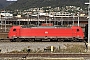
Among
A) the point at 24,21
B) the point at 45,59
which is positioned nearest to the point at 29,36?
the point at 45,59

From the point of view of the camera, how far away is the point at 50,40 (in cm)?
4022

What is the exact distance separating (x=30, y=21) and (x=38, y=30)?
48867 millimetres

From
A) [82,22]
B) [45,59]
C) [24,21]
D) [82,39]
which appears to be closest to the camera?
[45,59]

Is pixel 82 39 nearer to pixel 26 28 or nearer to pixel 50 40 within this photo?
pixel 50 40

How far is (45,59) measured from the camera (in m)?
21.4

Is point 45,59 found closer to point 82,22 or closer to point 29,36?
point 29,36

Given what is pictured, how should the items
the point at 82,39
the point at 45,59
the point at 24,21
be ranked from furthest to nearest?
1. the point at 24,21
2. the point at 82,39
3. the point at 45,59

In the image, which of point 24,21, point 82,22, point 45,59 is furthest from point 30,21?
point 45,59

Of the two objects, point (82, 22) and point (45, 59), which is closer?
point (45, 59)

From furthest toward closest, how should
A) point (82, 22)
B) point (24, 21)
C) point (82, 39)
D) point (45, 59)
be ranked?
point (24, 21)
point (82, 22)
point (82, 39)
point (45, 59)

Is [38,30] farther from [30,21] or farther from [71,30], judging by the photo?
[30,21]

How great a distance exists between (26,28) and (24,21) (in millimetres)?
53258

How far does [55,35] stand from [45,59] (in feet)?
60.3

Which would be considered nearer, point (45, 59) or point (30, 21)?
point (45, 59)
